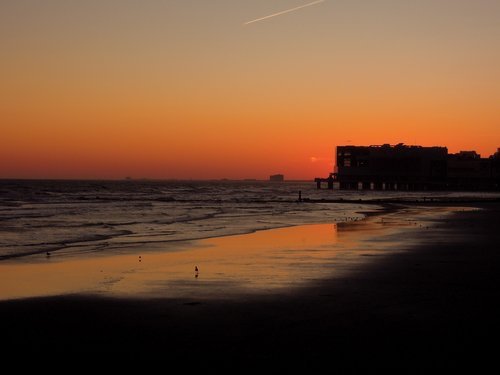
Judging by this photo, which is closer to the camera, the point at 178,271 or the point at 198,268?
the point at 178,271

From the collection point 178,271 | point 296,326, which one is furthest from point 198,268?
point 296,326

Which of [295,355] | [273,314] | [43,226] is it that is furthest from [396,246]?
[43,226]

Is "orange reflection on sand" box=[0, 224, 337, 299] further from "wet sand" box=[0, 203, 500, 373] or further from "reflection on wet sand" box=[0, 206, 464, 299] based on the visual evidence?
"wet sand" box=[0, 203, 500, 373]

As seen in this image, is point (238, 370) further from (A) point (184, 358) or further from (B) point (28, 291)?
(B) point (28, 291)

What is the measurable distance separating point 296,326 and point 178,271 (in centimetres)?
854

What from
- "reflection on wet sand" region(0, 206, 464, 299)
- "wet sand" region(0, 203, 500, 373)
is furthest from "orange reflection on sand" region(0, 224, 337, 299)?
"wet sand" region(0, 203, 500, 373)

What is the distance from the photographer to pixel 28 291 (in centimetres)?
1583

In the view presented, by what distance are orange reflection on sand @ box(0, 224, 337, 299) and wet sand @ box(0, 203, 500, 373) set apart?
46.7 inches

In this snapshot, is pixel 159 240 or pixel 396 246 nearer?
pixel 396 246

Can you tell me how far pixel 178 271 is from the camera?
63.9 ft

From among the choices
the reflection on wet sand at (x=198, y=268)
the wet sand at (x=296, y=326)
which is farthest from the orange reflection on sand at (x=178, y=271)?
the wet sand at (x=296, y=326)

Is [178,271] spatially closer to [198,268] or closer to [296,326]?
[198,268]

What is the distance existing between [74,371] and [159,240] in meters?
22.3

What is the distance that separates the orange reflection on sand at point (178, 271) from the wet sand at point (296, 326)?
119 cm
